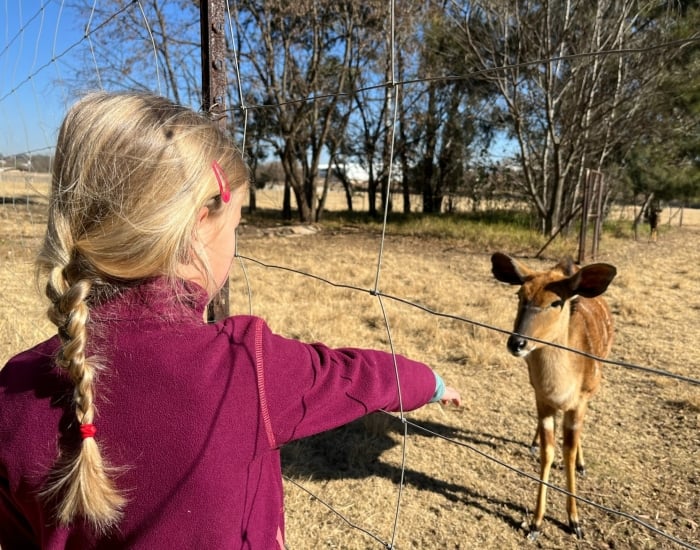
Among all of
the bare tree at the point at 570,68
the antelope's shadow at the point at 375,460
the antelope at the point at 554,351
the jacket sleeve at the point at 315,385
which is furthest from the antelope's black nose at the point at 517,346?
the bare tree at the point at 570,68

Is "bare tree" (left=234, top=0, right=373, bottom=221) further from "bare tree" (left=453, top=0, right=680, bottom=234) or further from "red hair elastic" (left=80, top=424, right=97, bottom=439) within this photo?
"red hair elastic" (left=80, top=424, right=97, bottom=439)

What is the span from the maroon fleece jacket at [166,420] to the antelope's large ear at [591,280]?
173 cm

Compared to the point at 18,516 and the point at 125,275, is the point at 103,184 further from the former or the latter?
the point at 18,516

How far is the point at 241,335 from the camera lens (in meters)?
0.97

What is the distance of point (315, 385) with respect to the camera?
1.03m

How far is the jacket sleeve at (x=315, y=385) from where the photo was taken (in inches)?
38.3

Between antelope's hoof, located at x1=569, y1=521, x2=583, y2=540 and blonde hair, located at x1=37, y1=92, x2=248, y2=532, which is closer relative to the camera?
blonde hair, located at x1=37, y1=92, x2=248, y2=532

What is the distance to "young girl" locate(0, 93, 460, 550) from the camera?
88 centimetres

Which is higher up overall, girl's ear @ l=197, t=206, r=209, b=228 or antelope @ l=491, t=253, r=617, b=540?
girl's ear @ l=197, t=206, r=209, b=228

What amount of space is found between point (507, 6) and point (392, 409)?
12.0m

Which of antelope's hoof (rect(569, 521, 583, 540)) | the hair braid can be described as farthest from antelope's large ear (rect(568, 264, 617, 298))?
the hair braid

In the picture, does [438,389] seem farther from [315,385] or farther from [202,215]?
[202,215]

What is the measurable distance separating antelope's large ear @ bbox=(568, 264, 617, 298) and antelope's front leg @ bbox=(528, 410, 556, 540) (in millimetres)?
717

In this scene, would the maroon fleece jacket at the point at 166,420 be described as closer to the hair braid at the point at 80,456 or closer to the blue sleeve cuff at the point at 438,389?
the hair braid at the point at 80,456
